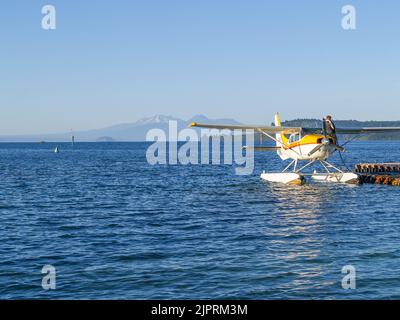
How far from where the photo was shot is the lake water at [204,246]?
12.0 metres

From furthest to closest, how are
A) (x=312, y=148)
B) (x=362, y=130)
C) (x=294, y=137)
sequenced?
(x=362, y=130)
(x=294, y=137)
(x=312, y=148)

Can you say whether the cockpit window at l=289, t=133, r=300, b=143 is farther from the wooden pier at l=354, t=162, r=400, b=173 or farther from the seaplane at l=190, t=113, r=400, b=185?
the wooden pier at l=354, t=162, r=400, b=173

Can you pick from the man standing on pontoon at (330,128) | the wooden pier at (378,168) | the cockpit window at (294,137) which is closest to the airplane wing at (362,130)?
the cockpit window at (294,137)

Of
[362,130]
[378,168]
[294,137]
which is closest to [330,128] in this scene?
[294,137]

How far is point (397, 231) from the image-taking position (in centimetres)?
1922

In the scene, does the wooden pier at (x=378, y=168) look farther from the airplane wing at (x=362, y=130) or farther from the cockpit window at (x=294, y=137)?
the cockpit window at (x=294, y=137)

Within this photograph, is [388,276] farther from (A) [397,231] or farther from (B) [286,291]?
(A) [397,231]

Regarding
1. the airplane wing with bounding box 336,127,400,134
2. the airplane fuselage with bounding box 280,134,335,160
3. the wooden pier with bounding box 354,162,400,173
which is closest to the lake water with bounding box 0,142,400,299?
the airplane fuselage with bounding box 280,134,335,160

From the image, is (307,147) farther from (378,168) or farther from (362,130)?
(378,168)

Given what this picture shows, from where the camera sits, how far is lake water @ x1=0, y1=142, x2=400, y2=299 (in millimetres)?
11969

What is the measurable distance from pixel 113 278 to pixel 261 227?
891 centimetres

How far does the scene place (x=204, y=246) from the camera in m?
16.6
